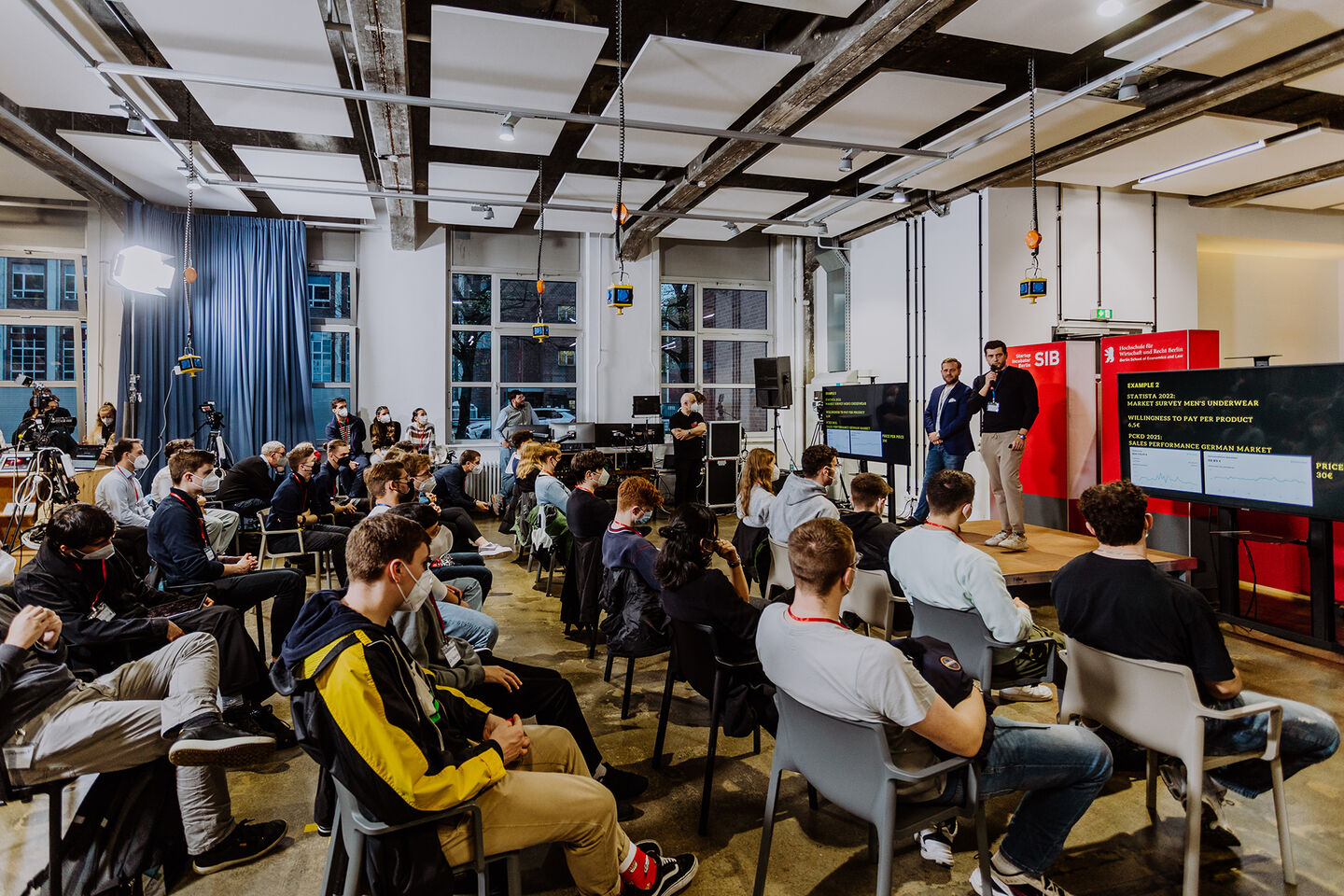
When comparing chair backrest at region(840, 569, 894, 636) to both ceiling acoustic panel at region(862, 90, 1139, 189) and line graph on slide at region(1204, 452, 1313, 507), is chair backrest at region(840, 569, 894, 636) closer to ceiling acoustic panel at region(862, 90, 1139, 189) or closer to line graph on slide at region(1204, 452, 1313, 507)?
line graph on slide at region(1204, 452, 1313, 507)

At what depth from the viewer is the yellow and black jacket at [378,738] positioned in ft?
4.85

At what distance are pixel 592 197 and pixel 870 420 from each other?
152 inches

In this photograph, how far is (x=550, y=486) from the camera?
4.78 meters

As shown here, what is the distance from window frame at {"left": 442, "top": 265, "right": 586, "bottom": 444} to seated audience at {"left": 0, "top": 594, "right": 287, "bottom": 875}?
7.50m

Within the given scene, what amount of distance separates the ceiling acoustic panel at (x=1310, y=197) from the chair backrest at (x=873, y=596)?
727cm

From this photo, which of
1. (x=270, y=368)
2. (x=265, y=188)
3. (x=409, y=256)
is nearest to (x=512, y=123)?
(x=265, y=188)

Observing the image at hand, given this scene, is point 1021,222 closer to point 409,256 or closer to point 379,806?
point 409,256

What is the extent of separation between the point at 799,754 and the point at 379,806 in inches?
38.8

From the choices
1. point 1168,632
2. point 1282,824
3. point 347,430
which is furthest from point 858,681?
point 347,430

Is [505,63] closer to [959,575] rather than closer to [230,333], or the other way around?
[959,575]

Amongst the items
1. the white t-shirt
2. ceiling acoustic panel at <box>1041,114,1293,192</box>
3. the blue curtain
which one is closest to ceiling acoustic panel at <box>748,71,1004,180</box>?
ceiling acoustic panel at <box>1041,114,1293,192</box>

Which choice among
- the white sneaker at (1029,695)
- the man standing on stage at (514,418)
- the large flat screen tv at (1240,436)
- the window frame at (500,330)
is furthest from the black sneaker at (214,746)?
the window frame at (500,330)

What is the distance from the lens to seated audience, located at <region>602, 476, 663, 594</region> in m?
3.02

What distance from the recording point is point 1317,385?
12.5ft
